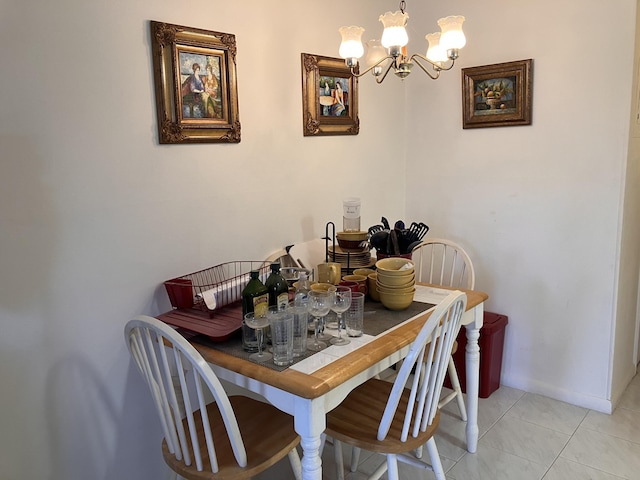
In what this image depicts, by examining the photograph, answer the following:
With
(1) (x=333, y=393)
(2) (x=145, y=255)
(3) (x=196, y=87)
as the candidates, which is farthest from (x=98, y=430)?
(3) (x=196, y=87)

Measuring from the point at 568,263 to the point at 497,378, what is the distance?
756 millimetres

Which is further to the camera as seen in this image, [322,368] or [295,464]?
[295,464]

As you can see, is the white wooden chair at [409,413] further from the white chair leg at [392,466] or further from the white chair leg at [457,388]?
the white chair leg at [457,388]

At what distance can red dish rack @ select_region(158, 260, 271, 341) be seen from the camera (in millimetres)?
1754

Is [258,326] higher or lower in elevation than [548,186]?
lower

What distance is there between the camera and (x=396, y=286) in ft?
6.47

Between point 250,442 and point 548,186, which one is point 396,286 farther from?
point 548,186

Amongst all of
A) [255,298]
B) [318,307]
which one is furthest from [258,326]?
[318,307]

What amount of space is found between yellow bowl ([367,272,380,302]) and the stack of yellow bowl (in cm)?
6

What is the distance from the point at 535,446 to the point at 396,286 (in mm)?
1127

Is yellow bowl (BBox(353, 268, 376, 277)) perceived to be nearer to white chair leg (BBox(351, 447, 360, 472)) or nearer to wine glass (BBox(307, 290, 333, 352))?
wine glass (BBox(307, 290, 333, 352))

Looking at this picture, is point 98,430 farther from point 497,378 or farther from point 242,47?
point 497,378

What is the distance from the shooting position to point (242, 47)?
7.27 ft

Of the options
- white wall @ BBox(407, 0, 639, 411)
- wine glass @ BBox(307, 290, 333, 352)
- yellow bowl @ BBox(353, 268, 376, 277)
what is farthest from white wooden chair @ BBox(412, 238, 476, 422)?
wine glass @ BBox(307, 290, 333, 352)
